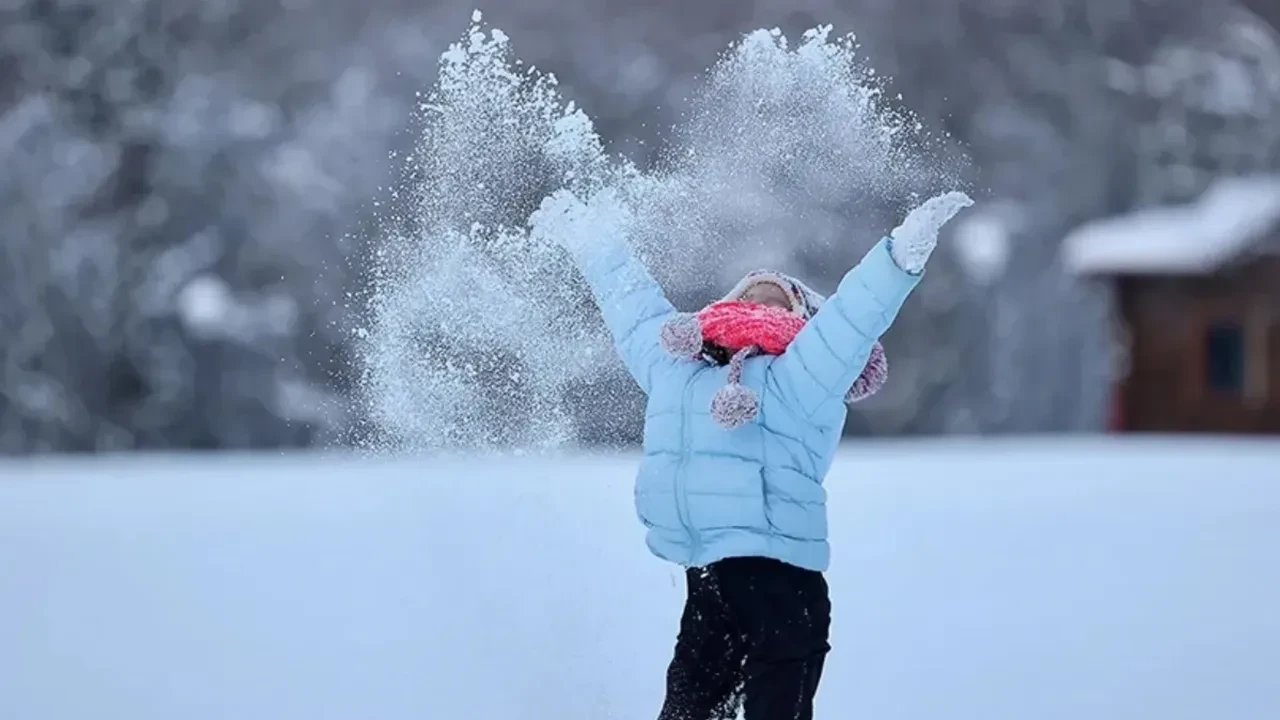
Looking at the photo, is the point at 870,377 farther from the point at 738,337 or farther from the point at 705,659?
the point at 705,659

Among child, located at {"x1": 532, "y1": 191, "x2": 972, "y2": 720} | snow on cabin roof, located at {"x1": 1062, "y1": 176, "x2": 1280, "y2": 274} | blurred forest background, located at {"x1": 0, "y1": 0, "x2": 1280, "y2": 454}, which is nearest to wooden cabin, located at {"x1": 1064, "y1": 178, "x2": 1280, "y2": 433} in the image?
snow on cabin roof, located at {"x1": 1062, "y1": 176, "x2": 1280, "y2": 274}

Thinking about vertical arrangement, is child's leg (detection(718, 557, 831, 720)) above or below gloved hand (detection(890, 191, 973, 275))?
below

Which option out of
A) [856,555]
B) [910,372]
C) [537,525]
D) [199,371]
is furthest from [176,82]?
[537,525]

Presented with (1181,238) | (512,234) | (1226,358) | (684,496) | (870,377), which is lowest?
(684,496)

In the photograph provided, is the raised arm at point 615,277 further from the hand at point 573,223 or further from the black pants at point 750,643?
the black pants at point 750,643

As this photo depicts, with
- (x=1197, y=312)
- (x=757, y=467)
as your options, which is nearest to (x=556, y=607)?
(x=757, y=467)

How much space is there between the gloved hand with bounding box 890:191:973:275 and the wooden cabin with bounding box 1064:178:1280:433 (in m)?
19.0

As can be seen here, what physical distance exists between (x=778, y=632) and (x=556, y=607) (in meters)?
1.56

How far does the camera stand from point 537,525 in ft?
15.7

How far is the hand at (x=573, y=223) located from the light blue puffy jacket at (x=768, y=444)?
44cm

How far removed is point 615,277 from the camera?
3.46m

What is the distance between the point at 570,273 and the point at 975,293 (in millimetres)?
19900

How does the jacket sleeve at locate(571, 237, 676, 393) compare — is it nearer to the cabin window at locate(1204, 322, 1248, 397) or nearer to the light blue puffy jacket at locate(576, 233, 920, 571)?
the light blue puffy jacket at locate(576, 233, 920, 571)

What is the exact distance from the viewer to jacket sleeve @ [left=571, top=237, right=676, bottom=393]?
332 cm
